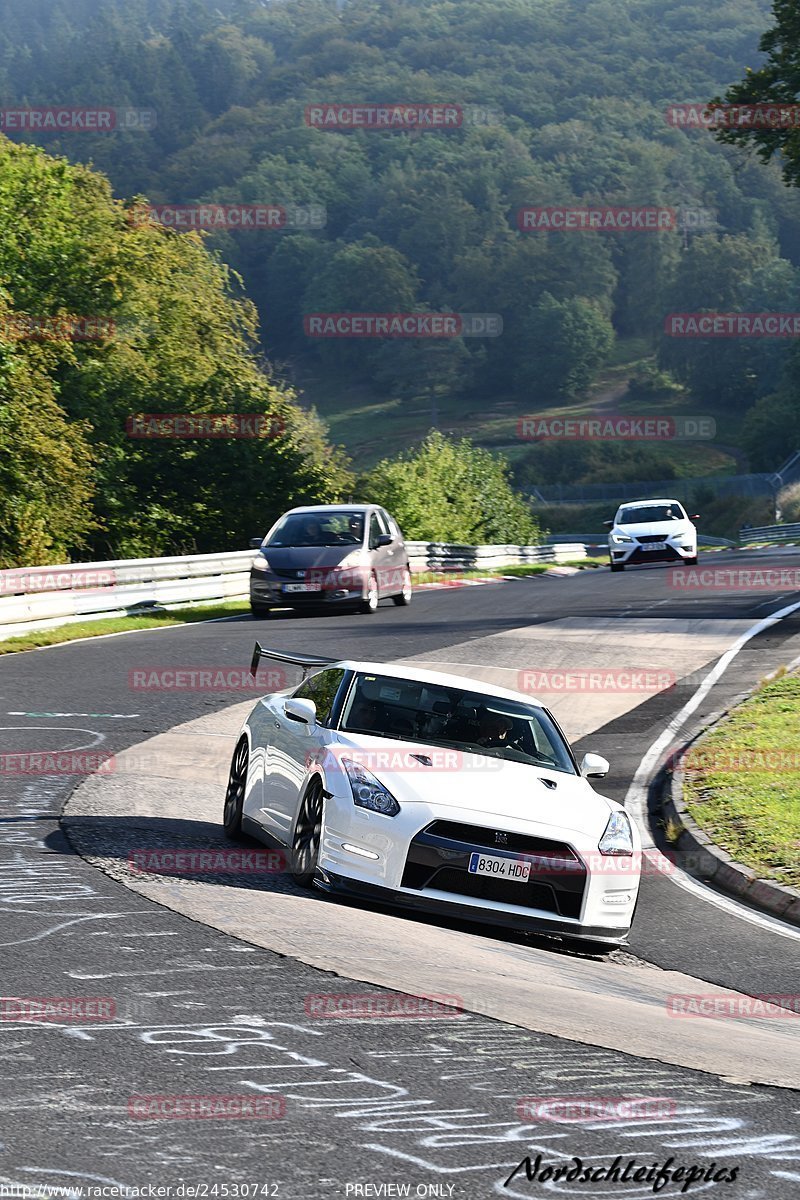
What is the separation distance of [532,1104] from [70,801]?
6.66 m

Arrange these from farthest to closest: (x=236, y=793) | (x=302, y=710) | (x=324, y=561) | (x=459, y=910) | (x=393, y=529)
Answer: (x=393, y=529)
(x=324, y=561)
(x=236, y=793)
(x=302, y=710)
(x=459, y=910)

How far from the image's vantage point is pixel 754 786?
538 inches

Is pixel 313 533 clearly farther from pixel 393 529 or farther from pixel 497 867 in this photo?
pixel 497 867

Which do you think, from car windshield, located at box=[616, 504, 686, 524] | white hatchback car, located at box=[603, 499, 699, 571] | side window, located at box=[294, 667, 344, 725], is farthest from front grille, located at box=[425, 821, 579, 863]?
car windshield, located at box=[616, 504, 686, 524]

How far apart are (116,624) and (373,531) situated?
15.3 ft

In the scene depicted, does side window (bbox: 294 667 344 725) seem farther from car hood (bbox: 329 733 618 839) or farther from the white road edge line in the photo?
the white road edge line

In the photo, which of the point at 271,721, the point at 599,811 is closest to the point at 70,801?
the point at 271,721

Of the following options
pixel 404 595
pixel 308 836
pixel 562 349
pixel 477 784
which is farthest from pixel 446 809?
pixel 562 349

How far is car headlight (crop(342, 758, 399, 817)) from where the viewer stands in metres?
8.89

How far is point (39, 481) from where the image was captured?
33.9m

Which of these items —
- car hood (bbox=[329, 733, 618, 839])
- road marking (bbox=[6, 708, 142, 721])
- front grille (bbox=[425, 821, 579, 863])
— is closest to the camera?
front grille (bbox=[425, 821, 579, 863])

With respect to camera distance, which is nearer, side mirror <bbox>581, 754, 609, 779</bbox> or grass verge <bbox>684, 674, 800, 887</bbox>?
side mirror <bbox>581, 754, 609, 779</bbox>

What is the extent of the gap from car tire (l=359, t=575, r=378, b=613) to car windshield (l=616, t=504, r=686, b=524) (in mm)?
13995

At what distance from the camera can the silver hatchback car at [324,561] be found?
84.3ft
